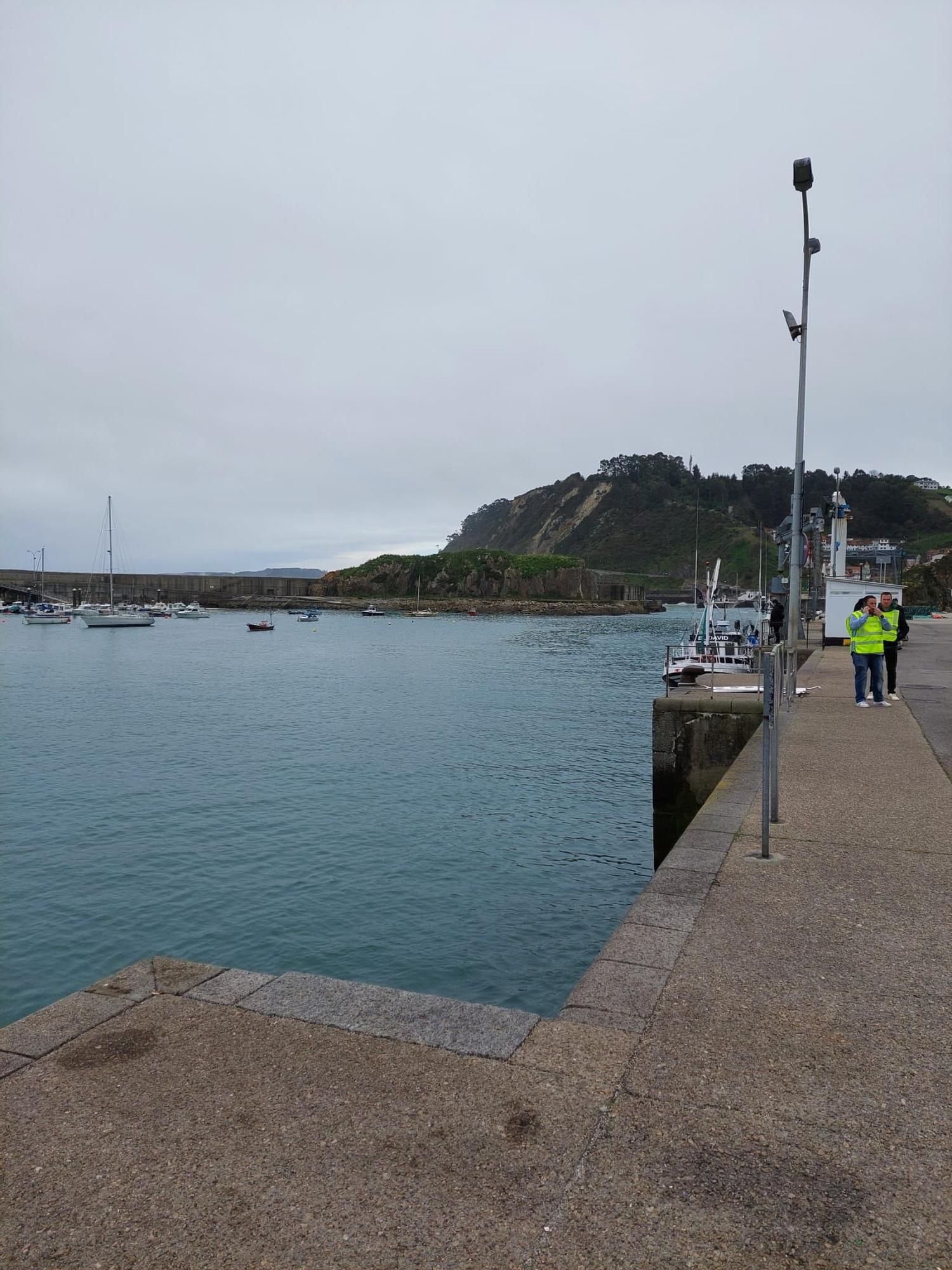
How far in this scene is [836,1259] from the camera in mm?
2461

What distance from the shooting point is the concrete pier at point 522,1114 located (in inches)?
101

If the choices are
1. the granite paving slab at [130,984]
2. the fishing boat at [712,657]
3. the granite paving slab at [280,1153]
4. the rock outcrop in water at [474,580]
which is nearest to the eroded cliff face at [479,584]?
the rock outcrop in water at [474,580]

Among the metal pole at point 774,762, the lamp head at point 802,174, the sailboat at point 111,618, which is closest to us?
the metal pole at point 774,762

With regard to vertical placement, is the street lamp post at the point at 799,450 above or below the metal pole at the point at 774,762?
above

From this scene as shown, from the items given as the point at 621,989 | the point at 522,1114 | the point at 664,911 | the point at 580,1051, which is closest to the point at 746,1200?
the point at 522,1114

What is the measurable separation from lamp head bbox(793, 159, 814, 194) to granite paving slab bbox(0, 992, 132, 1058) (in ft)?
58.0

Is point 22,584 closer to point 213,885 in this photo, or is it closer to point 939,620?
point 939,620

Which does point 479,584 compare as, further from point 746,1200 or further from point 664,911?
point 746,1200

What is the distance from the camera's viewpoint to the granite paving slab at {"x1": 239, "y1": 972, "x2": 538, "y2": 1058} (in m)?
3.75

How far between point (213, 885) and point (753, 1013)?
9.57 meters

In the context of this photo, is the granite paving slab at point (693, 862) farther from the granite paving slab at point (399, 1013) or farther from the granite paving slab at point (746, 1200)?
the granite paving slab at point (746, 1200)

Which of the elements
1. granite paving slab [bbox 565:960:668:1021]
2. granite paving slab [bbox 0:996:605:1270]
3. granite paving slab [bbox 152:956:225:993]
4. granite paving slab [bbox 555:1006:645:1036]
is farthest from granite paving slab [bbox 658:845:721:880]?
granite paving slab [bbox 152:956:225:993]

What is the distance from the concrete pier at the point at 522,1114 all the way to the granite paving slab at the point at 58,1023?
0.02 metres

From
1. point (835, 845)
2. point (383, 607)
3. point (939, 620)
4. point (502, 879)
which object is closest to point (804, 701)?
point (502, 879)
